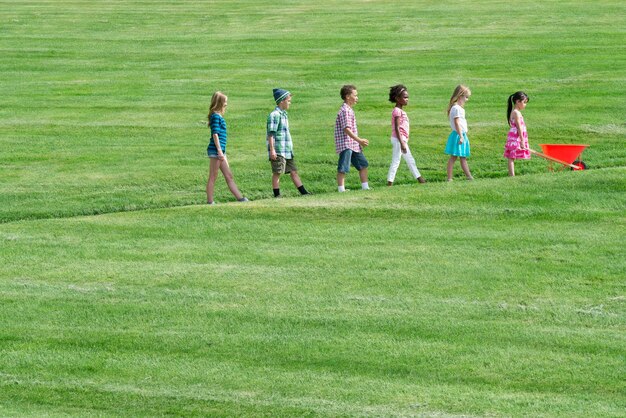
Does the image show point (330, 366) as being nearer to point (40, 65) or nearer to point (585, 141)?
point (585, 141)

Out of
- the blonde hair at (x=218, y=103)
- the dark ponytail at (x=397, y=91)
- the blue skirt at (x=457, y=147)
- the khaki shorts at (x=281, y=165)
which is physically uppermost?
the dark ponytail at (x=397, y=91)

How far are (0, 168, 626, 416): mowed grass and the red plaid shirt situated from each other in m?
0.81

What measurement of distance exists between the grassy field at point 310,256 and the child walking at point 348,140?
62 cm

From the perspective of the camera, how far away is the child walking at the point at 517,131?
18.2m

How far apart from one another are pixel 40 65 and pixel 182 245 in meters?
18.3

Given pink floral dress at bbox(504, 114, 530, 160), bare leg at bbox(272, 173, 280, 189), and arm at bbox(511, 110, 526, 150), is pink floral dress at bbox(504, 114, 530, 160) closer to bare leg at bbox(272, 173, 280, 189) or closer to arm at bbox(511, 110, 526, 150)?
arm at bbox(511, 110, 526, 150)

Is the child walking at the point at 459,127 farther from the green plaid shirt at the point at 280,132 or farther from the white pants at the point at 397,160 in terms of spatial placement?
the green plaid shirt at the point at 280,132

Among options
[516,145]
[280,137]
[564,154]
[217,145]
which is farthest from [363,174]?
[564,154]

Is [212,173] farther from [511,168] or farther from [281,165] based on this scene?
[511,168]

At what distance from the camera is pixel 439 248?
585 inches

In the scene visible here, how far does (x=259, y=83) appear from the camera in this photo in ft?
94.1

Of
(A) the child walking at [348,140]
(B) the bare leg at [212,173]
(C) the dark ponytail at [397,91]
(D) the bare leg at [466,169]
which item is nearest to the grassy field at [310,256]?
(D) the bare leg at [466,169]

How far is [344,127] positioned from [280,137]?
0.97 metres

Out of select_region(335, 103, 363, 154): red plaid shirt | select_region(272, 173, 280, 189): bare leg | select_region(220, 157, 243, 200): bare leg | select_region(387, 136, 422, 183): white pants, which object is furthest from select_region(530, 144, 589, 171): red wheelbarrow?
select_region(220, 157, 243, 200): bare leg
